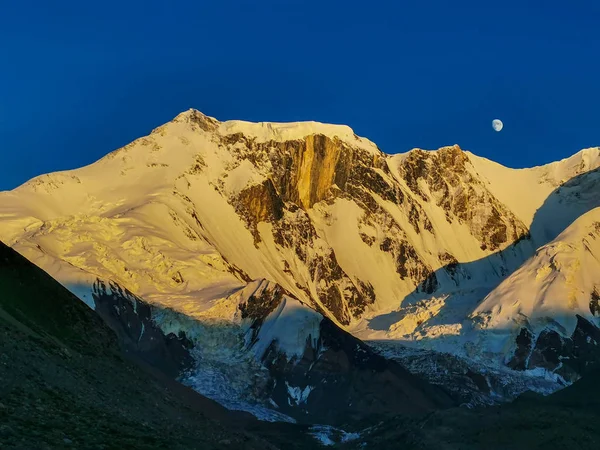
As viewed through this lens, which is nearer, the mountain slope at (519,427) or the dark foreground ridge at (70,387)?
the dark foreground ridge at (70,387)

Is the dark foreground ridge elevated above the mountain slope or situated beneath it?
elevated above

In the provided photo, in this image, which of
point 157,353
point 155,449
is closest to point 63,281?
point 157,353

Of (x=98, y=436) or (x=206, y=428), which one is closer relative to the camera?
(x=98, y=436)

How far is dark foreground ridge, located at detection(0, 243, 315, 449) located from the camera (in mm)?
46188

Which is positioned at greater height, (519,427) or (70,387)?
(70,387)

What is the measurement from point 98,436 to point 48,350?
1523 cm

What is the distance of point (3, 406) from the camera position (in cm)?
4516

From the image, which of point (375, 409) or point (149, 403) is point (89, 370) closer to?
point (149, 403)

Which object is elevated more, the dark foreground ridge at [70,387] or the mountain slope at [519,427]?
the dark foreground ridge at [70,387]

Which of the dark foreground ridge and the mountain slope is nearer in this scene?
the dark foreground ridge

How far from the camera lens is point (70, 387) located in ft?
187

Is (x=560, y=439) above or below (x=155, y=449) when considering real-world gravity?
below

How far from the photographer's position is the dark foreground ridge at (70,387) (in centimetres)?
4619

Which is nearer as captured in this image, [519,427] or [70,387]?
[70,387]
